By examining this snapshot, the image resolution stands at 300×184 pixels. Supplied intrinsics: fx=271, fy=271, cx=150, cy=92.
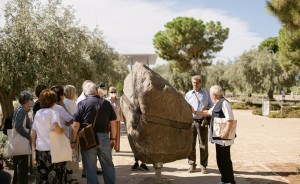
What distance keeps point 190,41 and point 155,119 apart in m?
30.4

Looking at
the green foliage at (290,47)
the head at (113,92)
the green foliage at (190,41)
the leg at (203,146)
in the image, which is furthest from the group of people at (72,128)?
the green foliage at (190,41)

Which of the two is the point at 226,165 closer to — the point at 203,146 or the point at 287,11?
the point at 203,146

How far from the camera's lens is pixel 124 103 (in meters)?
5.11

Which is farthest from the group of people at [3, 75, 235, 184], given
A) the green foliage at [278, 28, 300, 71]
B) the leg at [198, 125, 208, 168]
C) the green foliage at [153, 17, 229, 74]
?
the green foliage at [153, 17, 229, 74]

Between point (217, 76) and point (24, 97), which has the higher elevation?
point (217, 76)

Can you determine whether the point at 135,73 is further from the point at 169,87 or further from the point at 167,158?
the point at 167,158

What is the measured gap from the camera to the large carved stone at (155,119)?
4.66 m

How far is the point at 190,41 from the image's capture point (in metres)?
33.9

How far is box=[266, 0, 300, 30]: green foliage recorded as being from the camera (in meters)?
9.37

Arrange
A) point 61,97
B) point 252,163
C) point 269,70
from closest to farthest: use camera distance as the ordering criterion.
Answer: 1. point 61,97
2. point 252,163
3. point 269,70

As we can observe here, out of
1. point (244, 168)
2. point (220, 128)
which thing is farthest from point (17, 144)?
point (244, 168)

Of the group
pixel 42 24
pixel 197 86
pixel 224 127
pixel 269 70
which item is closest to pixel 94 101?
pixel 224 127

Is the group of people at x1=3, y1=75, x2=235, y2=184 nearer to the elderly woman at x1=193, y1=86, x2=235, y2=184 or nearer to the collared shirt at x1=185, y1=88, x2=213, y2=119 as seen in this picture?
the elderly woman at x1=193, y1=86, x2=235, y2=184

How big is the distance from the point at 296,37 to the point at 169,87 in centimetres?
1768
